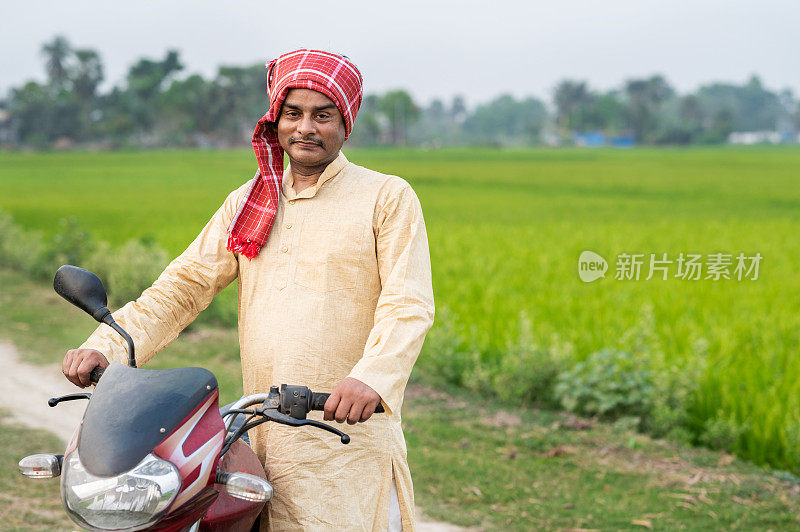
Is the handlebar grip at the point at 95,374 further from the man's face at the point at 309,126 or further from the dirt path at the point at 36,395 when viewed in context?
the dirt path at the point at 36,395

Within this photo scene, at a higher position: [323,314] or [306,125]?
[306,125]

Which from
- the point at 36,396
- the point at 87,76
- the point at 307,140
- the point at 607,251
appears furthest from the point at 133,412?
the point at 87,76

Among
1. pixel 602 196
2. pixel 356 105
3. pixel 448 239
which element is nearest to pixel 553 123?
pixel 602 196

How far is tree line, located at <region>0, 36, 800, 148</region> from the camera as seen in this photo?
1415 inches

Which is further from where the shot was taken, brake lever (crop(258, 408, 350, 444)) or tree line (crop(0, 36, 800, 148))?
tree line (crop(0, 36, 800, 148))

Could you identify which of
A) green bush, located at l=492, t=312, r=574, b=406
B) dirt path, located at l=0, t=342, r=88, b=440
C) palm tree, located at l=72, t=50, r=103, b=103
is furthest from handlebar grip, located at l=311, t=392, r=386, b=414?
palm tree, located at l=72, t=50, r=103, b=103

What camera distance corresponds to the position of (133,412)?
4.33 feet

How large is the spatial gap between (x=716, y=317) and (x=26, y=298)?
6.99 m

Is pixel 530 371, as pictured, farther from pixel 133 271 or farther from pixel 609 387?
pixel 133 271

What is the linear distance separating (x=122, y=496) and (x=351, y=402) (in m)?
0.46

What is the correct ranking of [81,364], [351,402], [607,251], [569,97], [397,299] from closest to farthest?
[351,402]
[81,364]
[397,299]
[607,251]
[569,97]

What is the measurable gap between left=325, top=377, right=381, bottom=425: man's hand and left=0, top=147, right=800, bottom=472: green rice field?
337cm

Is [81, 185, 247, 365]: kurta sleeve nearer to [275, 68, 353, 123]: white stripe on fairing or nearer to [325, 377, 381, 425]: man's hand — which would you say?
[275, 68, 353, 123]: white stripe on fairing

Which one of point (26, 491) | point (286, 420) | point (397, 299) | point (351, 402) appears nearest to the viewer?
point (286, 420)
